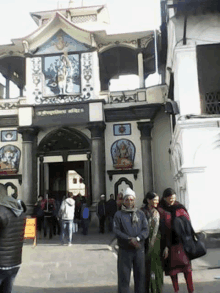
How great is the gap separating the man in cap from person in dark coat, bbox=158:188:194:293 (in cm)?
46

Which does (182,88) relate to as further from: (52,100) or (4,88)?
(4,88)

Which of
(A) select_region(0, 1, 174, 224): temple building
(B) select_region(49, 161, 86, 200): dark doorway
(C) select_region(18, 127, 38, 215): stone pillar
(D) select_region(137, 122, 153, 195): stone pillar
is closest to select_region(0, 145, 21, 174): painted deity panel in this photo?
(A) select_region(0, 1, 174, 224): temple building

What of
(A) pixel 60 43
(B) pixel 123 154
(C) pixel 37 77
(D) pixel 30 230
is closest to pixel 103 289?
(D) pixel 30 230

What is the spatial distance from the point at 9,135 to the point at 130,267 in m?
15.8

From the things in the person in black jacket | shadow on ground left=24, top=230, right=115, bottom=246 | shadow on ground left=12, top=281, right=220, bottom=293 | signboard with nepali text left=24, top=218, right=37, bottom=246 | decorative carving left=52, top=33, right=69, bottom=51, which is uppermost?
decorative carving left=52, top=33, right=69, bottom=51

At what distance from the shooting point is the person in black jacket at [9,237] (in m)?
4.12

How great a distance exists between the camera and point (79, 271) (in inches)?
299

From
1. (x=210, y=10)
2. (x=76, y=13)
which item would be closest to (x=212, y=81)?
(x=210, y=10)

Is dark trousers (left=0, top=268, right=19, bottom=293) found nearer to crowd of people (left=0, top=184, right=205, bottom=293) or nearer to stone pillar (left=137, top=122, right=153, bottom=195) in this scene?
crowd of people (left=0, top=184, right=205, bottom=293)

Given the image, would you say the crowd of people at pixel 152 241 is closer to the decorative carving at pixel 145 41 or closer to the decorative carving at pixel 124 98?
the decorative carving at pixel 124 98

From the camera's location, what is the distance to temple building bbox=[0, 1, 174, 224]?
59.1ft

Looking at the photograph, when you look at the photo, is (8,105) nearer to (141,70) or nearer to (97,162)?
(97,162)

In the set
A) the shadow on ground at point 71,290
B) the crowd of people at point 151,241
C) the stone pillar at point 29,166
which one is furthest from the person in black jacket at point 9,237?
the stone pillar at point 29,166

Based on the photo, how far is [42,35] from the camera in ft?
62.4
